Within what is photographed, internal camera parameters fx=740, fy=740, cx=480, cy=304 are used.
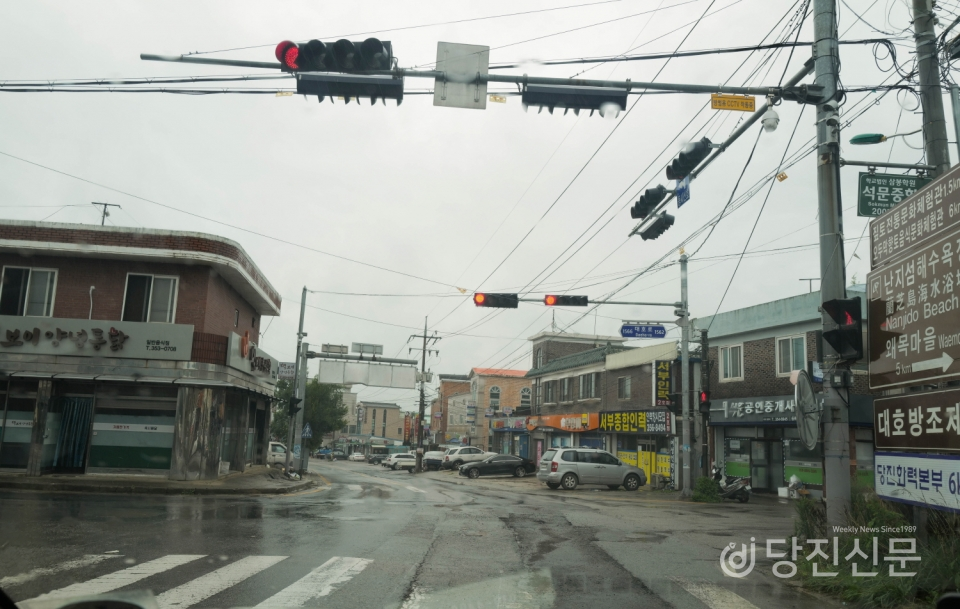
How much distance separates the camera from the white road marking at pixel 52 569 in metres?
7.97

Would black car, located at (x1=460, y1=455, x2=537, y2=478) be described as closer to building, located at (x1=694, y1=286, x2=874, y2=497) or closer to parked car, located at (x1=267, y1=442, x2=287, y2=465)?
parked car, located at (x1=267, y1=442, x2=287, y2=465)

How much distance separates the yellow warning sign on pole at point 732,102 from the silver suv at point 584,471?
2156cm

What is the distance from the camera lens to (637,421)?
3500 centimetres

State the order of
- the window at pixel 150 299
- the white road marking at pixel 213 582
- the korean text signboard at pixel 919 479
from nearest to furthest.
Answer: the white road marking at pixel 213 582
the korean text signboard at pixel 919 479
the window at pixel 150 299

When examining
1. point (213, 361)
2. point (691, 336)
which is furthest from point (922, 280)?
point (691, 336)

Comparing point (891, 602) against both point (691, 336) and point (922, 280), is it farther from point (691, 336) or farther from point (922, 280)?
point (691, 336)

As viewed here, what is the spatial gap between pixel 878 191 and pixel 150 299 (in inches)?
→ 807

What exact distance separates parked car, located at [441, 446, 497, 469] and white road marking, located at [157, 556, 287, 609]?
126ft

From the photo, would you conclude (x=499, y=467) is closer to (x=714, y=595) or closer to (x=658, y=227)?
(x=658, y=227)

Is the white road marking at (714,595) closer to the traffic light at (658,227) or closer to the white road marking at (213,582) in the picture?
the white road marking at (213,582)

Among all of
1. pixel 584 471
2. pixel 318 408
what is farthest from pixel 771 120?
pixel 318 408

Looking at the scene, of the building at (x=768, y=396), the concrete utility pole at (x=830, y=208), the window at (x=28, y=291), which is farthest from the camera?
the building at (x=768, y=396)

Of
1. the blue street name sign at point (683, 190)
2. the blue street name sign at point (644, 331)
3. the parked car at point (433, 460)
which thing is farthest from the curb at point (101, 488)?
the parked car at point (433, 460)

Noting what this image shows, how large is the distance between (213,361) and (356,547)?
14.3m
